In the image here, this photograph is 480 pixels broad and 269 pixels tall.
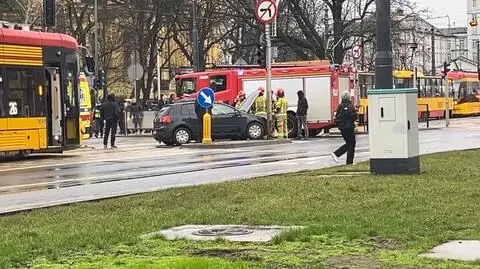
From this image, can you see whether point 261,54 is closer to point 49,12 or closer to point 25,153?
point 49,12

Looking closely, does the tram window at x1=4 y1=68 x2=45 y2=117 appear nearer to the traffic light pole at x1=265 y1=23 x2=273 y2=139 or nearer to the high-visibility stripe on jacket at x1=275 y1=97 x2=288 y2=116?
the traffic light pole at x1=265 y1=23 x2=273 y2=139

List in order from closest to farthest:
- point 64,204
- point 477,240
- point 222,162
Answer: point 477,240 < point 64,204 < point 222,162

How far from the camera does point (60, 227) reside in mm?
9648

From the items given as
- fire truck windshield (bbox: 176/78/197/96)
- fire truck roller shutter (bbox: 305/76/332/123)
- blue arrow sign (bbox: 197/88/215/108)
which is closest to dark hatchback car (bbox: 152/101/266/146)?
blue arrow sign (bbox: 197/88/215/108)

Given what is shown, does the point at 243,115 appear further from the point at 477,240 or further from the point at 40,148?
the point at 477,240

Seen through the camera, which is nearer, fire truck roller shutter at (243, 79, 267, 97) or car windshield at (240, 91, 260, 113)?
car windshield at (240, 91, 260, 113)

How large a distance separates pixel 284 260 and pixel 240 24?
144ft

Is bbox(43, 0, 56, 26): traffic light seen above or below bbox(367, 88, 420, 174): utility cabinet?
above

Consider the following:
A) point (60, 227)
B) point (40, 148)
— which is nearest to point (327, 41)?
point (40, 148)

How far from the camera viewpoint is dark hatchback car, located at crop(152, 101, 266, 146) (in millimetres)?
29828

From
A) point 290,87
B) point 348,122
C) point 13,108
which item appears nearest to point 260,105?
point 290,87

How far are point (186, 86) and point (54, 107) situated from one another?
18.5m

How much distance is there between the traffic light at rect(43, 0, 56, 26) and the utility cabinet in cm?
1414

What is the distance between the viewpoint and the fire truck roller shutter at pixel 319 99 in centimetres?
3541
